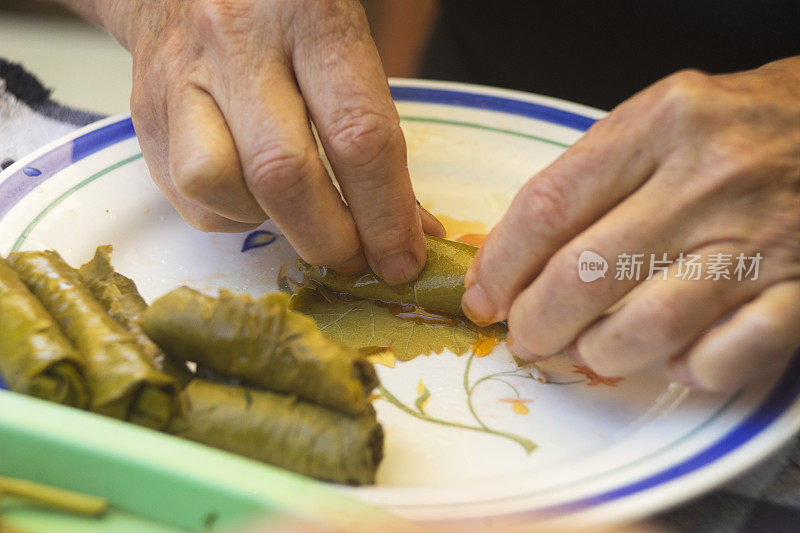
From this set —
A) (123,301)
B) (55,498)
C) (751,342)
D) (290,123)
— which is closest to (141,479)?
(55,498)

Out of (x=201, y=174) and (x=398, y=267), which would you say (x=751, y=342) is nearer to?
(x=398, y=267)

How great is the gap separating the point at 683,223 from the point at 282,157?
2.86 feet

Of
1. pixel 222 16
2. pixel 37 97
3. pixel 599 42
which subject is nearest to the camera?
pixel 222 16

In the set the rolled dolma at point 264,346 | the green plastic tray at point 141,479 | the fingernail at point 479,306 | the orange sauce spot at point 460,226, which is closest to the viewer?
the green plastic tray at point 141,479

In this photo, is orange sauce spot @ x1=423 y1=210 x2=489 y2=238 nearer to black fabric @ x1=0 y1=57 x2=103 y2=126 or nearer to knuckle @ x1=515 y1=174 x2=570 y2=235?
knuckle @ x1=515 y1=174 x2=570 y2=235

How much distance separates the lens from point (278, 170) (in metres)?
1.58

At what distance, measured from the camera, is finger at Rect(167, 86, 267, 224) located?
1600mm

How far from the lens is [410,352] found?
178 centimetres

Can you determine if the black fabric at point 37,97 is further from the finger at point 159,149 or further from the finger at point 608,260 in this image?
the finger at point 608,260

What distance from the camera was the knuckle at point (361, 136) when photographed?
163cm

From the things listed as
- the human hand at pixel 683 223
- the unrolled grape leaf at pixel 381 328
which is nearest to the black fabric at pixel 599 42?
the human hand at pixel 683 223

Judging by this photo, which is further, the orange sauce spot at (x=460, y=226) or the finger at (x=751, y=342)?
the orange sauce spot at (x=460, y=226)

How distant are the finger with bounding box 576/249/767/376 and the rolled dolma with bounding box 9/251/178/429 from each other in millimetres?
895

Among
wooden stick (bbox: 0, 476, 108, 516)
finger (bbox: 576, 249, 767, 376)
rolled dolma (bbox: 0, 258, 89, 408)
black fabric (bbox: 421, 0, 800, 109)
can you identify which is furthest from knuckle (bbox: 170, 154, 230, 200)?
black fabric (bbox: 421, 0, 800, 109)
